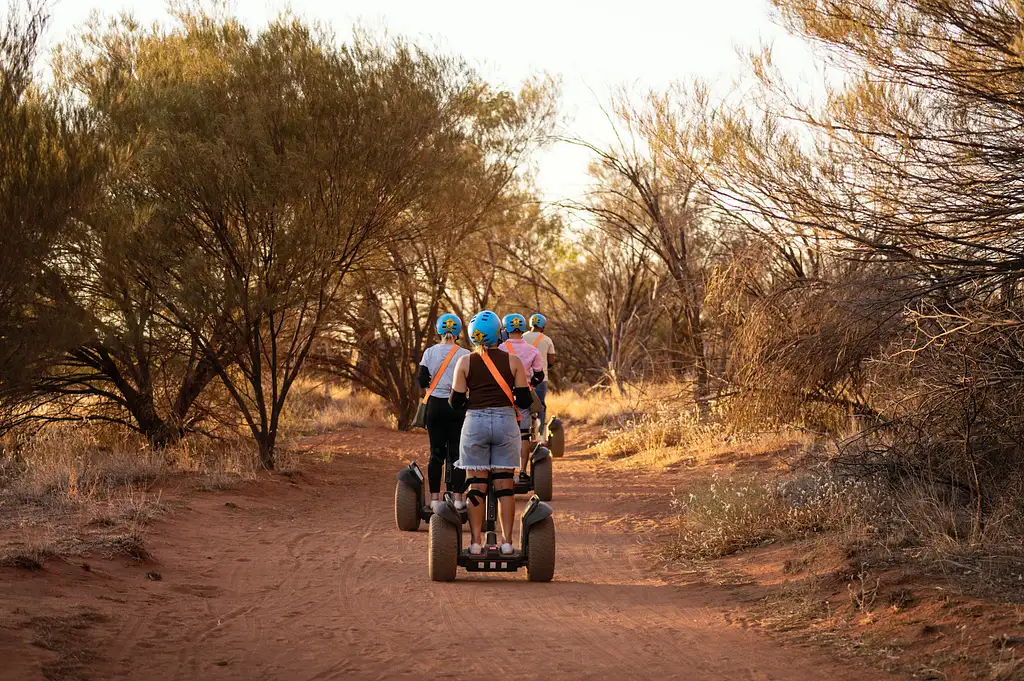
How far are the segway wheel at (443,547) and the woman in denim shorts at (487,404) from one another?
169 mm

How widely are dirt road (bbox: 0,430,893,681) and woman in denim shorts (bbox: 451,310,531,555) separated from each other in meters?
1.02

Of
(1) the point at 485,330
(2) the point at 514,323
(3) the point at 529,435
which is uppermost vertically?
(2) the point at 514,323

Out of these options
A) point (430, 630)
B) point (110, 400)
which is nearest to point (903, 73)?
point (430, 630)

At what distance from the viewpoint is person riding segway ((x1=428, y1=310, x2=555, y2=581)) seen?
831cm

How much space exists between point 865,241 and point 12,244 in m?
7.33

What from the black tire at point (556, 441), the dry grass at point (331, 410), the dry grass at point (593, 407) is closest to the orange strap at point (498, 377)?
the black tire at point (556, 441)

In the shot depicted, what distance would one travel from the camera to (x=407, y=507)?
434 inches

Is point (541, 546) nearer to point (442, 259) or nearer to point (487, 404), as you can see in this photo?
point (487, 404)

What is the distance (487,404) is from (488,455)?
1.39 ft

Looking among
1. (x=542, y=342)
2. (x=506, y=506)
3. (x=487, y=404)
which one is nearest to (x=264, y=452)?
(x=542, y=342)

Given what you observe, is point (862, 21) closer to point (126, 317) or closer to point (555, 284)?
point (126, 317)

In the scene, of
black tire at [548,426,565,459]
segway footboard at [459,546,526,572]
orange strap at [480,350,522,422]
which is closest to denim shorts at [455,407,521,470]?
orange strap at [480,350,522,422]

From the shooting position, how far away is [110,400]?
50.4 feet

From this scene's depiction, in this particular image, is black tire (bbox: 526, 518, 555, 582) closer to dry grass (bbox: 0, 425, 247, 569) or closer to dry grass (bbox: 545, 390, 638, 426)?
dry grass (bbox: 0, 425, 247, 569)
